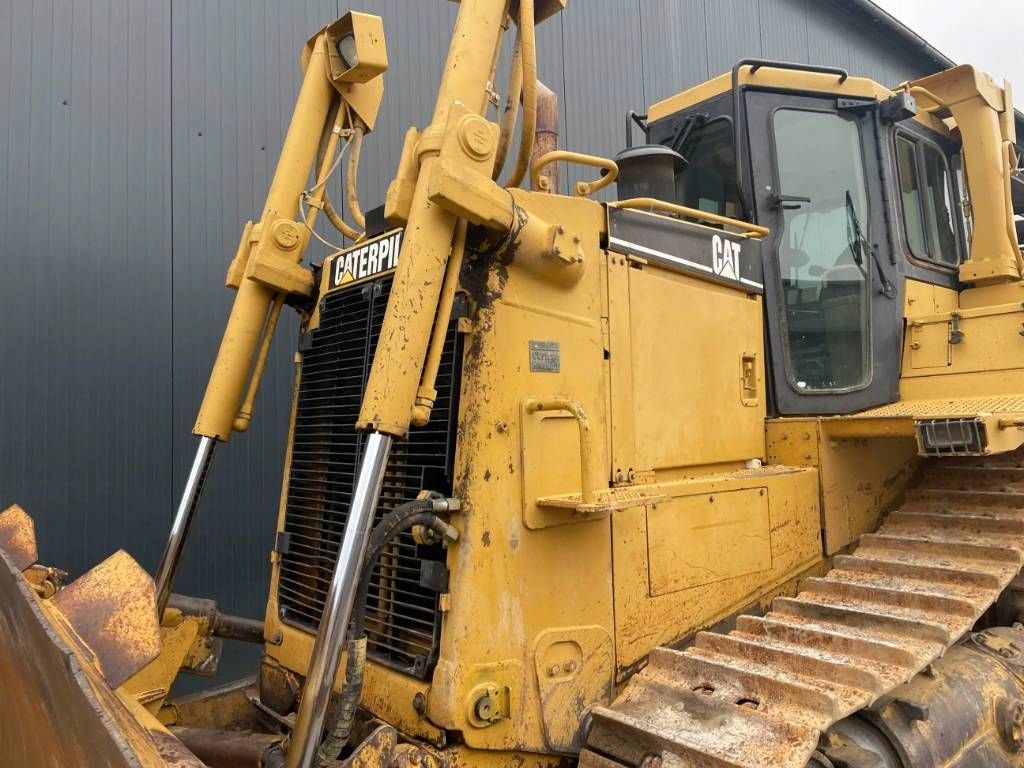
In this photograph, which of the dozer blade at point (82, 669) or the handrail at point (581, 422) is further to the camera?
the handrail at point (581, 422)

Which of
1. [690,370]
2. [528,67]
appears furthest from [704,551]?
[528,67]

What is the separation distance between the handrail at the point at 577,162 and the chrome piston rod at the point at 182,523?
158 centimetres

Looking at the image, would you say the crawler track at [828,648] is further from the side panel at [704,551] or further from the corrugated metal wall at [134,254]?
the corrugated metal wall at [134,254]

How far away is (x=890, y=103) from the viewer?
360cm

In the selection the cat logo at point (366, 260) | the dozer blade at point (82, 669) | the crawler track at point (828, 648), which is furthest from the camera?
the cat logo at point (366, 260)

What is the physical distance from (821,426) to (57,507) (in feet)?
13.7

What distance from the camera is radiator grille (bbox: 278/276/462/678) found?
8.24 ft

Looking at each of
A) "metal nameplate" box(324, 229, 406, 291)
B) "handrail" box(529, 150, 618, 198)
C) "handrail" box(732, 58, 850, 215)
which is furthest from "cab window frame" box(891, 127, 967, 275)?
"metal nameplate" box(324, 229, 406, 291)

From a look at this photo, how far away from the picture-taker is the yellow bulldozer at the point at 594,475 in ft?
7.30

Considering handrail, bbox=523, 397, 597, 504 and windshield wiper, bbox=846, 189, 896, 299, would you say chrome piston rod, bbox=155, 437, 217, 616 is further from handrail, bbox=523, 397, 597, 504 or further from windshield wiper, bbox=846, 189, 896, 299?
windshield wiper, bbox=846, 189, 896, 299

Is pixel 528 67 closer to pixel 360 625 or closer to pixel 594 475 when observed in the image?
pixel 594 475

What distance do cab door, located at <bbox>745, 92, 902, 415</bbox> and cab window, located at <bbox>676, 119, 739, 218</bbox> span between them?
0.22 metres

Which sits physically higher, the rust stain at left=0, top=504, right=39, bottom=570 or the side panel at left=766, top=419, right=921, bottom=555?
the side panel at left=766, top=419, right=921, bottom=555

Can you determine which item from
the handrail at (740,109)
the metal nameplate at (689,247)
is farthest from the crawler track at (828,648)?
the handrail at (740,109)
